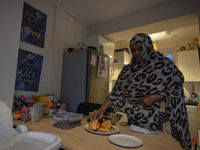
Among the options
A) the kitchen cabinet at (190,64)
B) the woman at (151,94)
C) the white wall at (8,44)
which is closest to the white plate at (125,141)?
the woman at (151,94)

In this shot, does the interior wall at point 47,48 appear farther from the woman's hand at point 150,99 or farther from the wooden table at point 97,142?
the woman's hand at point 150,99

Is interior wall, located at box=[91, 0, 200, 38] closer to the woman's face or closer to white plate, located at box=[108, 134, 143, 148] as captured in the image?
the woman's face

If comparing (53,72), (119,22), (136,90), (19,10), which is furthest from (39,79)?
(119,22)

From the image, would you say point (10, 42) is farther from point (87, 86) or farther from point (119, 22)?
point (119, 22)

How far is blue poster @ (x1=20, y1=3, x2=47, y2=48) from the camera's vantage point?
1812mm

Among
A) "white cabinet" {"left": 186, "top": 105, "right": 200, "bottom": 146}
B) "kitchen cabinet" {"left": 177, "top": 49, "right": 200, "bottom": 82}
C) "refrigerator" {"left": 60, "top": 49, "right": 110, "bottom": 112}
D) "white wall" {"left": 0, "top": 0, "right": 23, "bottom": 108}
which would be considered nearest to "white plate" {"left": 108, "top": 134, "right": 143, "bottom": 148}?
"white wall" {"left": 0, "top": 0, "right": 23, "bottom": 108}

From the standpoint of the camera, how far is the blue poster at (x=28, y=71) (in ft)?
5.66

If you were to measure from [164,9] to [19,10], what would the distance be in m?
2.15

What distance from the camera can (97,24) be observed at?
117 inches

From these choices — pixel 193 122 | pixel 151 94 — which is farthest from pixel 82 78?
pixel 193 122

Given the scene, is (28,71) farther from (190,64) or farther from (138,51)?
(190,64)

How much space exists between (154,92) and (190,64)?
2.78 meters

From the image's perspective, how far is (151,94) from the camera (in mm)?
1120

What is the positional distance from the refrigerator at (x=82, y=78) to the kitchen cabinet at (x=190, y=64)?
2237mm
